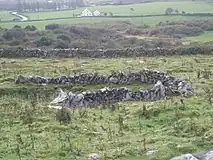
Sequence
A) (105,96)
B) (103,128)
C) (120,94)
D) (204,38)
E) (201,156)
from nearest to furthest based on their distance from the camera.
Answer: (201,156), (103,128), (105,96), (120,94), (204,38)

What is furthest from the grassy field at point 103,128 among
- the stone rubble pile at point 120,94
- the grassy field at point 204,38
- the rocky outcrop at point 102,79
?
the grassy field at point 204,38

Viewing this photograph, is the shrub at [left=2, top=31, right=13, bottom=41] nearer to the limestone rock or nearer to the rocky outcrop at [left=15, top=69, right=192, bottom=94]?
the rocky outcrop at [left=15, top=69, right=192, bottom=94]

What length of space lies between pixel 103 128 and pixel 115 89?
7162mm

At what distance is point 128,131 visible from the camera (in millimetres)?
20547

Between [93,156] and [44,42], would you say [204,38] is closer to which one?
[44,42]

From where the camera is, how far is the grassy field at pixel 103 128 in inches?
686

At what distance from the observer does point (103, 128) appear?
21188 millimetres

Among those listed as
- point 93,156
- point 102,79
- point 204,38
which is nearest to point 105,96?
point 102,79

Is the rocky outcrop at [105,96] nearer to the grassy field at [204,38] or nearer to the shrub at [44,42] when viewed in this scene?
the shrub at [44,42]

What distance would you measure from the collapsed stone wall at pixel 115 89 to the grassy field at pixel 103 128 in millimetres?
1022

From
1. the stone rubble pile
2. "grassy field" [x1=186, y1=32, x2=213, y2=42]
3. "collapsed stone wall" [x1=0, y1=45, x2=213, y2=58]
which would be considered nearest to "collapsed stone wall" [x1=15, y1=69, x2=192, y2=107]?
the stone rubble pile

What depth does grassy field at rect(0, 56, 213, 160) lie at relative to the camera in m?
17.4

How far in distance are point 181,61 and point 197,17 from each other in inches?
2979

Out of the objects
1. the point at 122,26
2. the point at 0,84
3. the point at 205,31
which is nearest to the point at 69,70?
the point at 0,84
